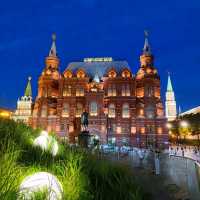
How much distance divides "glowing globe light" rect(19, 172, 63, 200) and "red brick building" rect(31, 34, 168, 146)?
42.1 metres

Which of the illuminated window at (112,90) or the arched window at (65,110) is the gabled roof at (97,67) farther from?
the arched window at (65,110)

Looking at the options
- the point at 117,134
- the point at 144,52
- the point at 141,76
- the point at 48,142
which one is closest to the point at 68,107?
the point at 117,134

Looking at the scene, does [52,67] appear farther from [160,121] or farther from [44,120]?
[160,121]

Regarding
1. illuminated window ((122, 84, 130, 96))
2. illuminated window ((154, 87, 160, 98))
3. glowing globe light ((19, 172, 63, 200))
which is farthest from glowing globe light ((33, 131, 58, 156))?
illuminated window ((154, 87, 160, 98))

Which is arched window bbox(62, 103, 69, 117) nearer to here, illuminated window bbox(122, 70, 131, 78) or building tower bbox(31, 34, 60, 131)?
building tower bbox(31, 34, 60, 131)

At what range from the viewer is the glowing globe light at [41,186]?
112 inches

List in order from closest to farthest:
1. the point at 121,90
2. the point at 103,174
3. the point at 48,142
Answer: the point at 103,174, the point at 48,142, the point at 121,90

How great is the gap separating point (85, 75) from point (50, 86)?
28.4 ft

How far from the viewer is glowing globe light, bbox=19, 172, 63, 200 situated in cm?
285

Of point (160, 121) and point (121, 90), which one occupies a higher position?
point (121, 90)

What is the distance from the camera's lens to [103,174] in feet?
17.2

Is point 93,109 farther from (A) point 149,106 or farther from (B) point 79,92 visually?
(A) point 149,106

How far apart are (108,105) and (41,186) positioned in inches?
1811

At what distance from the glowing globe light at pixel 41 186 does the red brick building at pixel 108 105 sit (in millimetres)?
42129
